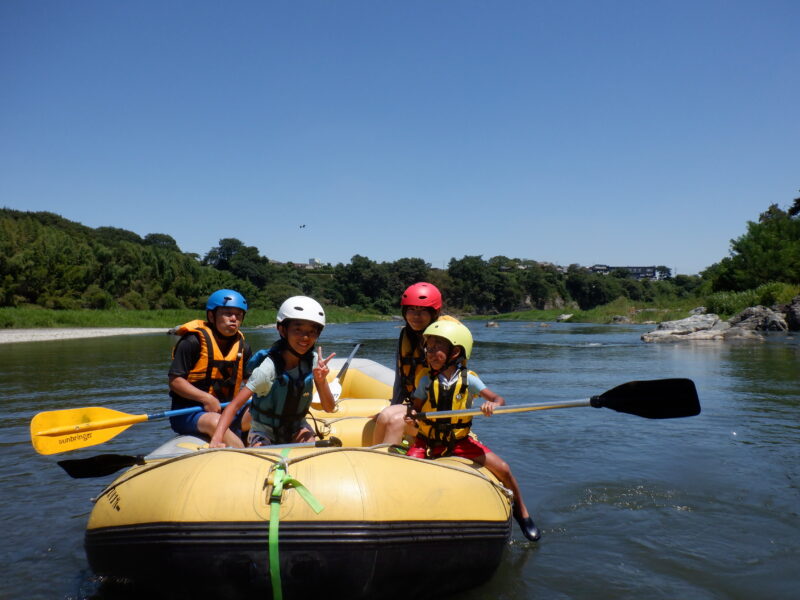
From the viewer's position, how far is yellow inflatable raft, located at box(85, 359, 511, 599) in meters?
2.48

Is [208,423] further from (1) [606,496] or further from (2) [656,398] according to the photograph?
(1) [606,496]

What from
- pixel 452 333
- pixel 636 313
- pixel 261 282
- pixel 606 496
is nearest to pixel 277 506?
pixel 452 333

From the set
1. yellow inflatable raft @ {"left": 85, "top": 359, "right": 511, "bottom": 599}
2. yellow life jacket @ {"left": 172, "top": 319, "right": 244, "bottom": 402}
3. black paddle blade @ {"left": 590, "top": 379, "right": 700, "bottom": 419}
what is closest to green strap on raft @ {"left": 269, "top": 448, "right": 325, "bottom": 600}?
yellow inflatable raft @ {"left": 85, "top": 359, "right": 511, "bottom": 599}

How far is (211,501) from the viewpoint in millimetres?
2531

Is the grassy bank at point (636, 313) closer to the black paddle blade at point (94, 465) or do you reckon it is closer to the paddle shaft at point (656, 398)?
the paddle shaft at point (656, 398)

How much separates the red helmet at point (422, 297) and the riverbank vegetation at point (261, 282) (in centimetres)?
2435

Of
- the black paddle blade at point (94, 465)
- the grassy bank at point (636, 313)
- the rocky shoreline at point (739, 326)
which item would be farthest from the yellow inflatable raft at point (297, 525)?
the grassy bank at point (636, 313)

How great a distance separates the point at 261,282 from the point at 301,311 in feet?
231

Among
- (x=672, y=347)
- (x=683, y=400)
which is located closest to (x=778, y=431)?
(x=683, y=400)

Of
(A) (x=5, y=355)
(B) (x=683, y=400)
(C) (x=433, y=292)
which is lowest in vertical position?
(A) (x=5, y=355)

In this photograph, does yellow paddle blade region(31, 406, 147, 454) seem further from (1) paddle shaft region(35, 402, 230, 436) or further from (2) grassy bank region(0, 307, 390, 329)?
(2) grassy bank region(0, 307, 390, 329)

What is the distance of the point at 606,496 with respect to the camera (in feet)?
14.9

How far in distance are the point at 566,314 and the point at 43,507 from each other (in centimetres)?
4662

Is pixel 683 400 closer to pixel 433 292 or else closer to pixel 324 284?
pixel 433 292
